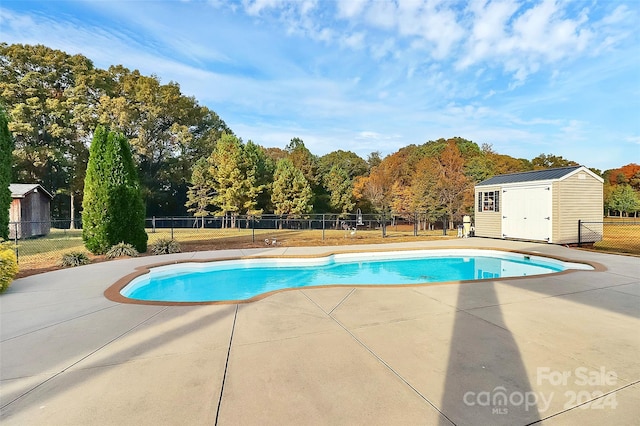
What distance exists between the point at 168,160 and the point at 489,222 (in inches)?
903

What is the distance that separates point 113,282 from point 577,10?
1271 cm

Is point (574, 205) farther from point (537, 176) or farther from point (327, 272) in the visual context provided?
point (327, 272)

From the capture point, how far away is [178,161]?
977 inches

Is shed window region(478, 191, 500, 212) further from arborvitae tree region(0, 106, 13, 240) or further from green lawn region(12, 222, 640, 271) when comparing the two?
arborvitae tree region(0, 106, 13, 240)

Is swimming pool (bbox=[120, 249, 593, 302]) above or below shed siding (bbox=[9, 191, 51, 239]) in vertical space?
below

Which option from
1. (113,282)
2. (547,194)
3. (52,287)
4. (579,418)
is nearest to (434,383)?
(579,418)

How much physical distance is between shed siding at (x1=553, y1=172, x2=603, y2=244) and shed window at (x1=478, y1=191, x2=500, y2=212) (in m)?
2.11

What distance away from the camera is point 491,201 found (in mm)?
12344

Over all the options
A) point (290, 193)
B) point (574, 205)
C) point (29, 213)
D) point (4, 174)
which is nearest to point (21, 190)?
point (29, 213)

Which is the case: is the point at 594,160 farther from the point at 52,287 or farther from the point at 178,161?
the point at 178,161

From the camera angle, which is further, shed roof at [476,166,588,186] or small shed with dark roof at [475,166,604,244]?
shed roof at [476,166,588,186]

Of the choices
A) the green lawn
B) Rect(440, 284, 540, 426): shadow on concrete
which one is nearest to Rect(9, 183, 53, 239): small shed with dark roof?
the green lawn

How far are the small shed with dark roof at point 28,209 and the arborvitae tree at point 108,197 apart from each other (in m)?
6.98

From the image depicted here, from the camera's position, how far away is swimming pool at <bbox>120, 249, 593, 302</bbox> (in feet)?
20.5
